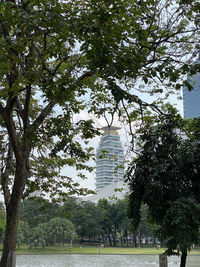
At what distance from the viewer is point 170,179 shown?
4.89m

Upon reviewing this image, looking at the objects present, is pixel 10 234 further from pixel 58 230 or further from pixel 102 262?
pixel 58 230

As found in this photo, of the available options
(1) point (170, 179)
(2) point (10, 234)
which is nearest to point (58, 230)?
(2) point (10, 234)

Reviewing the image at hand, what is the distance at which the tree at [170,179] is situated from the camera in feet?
14.2

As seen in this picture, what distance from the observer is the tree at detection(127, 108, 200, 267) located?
171 inches

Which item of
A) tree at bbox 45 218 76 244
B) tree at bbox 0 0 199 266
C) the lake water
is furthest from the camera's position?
tree at bbox 45 218 76 244

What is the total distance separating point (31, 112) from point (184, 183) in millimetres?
4652

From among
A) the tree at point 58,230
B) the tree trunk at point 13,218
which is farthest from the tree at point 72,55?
the tree at point 58,230

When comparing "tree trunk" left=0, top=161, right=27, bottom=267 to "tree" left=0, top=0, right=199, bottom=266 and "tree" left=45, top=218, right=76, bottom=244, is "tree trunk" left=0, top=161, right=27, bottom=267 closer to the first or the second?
"tree" left=0, top=0, right=199, bottom=266

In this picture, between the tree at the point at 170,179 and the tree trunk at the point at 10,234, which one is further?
the tree trunk at the point at 10,234

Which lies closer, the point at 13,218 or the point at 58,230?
the point at 13,218

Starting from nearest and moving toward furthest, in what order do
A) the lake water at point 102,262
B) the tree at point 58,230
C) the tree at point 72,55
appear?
the tree at point 72,55
the lake water at point 102,262
the tree at point 58,230

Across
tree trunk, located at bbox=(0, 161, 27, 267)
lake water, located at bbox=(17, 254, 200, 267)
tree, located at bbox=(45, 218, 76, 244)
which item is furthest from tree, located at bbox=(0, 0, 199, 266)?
tree, located at bbox=(45, 218, 76, 244)

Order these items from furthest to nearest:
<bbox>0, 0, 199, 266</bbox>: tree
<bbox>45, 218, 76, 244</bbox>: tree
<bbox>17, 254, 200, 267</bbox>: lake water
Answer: <bbox>45, 218, 76, 244</bbox>: tree, <bbox>17, 254, 200, 267</bbox>: lake water, <bbox>0, 0, 199, 266</bbox>: tree

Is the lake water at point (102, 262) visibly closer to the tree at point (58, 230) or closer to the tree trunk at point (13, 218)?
the tree at point (58, 230)
